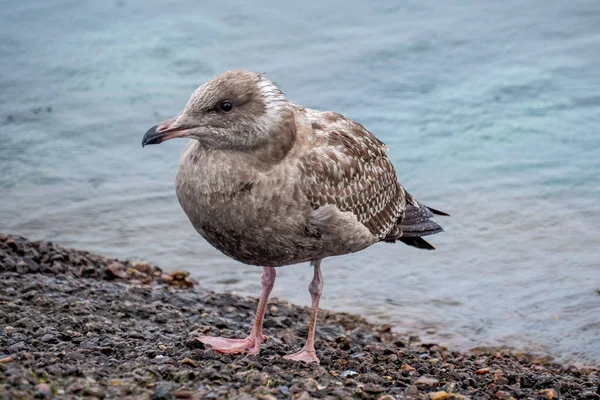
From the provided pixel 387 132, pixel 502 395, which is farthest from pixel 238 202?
pixel 387 132

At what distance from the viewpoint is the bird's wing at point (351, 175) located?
692 cm

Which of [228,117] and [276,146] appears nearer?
[228,117]

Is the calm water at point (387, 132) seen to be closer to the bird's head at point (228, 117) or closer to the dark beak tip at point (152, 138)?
the bird's head at point (228, 117)

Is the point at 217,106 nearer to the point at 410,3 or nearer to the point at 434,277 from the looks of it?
the point at 434,277

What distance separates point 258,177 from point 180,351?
4.61 ft

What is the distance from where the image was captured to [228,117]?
6621mm

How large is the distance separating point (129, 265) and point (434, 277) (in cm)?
350

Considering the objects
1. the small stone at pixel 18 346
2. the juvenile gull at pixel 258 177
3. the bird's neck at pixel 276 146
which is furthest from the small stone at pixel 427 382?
the small stone at pixel 18 346

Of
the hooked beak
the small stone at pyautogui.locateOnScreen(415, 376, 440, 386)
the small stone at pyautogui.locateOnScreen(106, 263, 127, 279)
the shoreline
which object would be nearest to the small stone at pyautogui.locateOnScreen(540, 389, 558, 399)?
the shoreline

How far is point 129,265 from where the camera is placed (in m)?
10.3

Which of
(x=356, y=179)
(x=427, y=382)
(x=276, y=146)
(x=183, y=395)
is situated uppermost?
(x=276, y=146)

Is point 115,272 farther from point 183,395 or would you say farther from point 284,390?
point 183,395

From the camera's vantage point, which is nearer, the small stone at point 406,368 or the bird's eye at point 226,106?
the bird's eye at point 226,106

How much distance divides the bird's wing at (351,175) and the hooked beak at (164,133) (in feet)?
2.86
